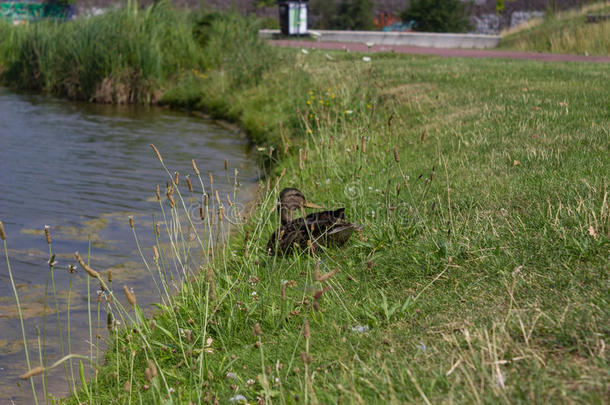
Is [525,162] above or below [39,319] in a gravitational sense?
above

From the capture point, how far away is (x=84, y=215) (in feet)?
24.5

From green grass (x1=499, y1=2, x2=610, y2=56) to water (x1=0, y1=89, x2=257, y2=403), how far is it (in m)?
9.29

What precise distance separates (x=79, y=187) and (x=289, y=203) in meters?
4.19

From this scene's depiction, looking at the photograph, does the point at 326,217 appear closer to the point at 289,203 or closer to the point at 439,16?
the point at 289,203

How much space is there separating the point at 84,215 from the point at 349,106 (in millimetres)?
3164

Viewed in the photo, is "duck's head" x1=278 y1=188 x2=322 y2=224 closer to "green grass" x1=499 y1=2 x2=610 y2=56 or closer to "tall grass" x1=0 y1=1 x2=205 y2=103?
"tall grass" x1=0 y1=1 x2=205 y2=103

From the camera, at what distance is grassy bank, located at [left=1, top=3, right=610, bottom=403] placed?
277 centimetres

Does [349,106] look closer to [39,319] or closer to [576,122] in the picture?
[576,122]

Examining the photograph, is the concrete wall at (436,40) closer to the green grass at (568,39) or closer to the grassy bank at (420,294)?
the green grass at (568,39)

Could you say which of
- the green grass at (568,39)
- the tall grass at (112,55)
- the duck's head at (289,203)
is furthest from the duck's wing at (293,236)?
the green grass at (568,39)

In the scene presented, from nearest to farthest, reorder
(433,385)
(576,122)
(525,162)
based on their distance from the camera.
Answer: (433,385) → (525,162) → (576,122)

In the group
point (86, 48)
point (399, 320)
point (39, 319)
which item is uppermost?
point (86, 48)

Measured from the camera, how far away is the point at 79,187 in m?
8.64

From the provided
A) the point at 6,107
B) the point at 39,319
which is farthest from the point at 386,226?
the point at 6,107
